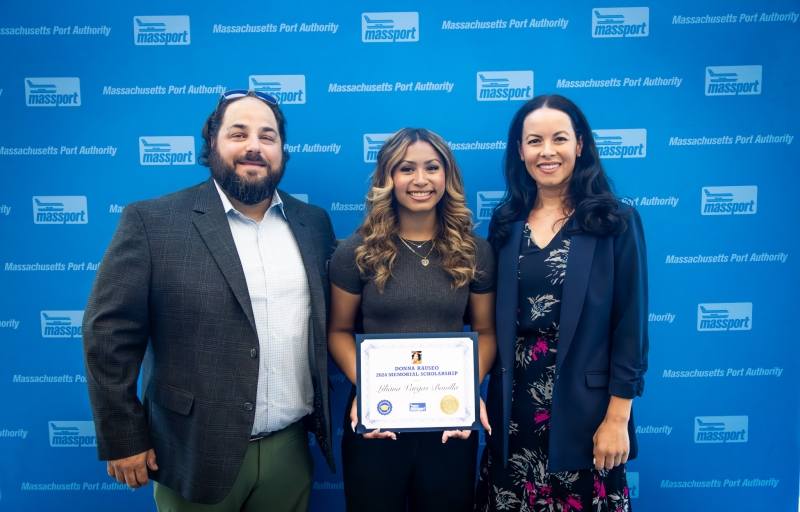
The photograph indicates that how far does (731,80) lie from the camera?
9.14 ft

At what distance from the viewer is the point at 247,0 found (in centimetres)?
267

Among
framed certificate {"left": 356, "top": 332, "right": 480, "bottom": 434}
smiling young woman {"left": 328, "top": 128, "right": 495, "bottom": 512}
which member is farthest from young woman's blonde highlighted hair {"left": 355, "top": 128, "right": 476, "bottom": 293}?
framed certificate {"left": 356, "top": 332, "right": 480, "bottom": 434}

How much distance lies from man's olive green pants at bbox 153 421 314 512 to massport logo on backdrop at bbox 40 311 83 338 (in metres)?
1.38

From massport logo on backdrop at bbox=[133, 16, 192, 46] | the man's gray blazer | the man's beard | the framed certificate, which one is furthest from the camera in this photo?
massport logo on backdrop at bbox=[133, 16, 192, 46]

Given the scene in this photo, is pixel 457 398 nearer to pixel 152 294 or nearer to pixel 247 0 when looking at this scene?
pixel 152 294

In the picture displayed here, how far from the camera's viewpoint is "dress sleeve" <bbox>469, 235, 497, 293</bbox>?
2070mm

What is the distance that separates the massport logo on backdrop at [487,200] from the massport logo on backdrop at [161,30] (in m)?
2.11

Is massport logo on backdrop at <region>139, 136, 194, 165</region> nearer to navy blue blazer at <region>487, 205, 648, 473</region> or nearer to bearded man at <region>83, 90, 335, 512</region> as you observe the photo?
bearded man at <region>83, 90, 335, 512</region>

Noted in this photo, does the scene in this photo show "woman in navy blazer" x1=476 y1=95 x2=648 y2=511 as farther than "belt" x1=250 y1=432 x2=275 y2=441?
No

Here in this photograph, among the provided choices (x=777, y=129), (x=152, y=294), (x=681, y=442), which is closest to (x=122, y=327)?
(x=152, y=294)

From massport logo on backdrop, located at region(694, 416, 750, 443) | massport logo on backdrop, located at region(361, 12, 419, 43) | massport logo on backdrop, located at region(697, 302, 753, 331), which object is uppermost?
massport logo on backdrop, located at region(361, 12, 419, 43)

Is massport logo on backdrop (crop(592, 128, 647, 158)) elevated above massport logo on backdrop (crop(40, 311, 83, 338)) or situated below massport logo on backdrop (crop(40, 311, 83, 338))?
above

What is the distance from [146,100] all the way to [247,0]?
0.90m

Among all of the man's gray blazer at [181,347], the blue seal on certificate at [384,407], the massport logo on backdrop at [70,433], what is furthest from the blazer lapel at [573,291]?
the massport logo on backdrop at [70,433]
